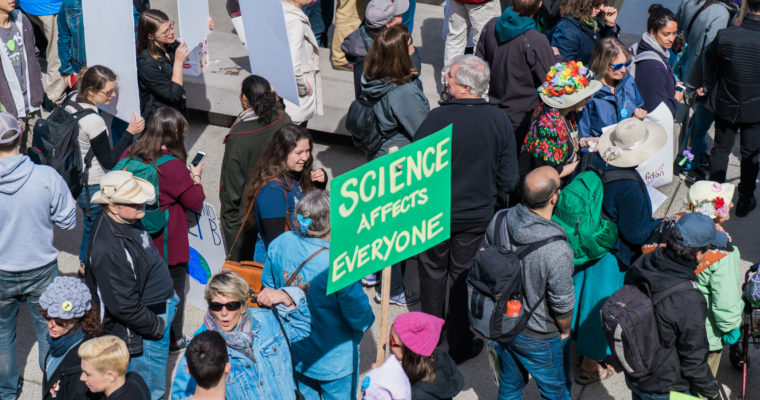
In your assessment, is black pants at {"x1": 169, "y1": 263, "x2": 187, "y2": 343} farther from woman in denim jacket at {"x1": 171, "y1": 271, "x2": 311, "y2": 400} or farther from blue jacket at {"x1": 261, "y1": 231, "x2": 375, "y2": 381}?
woman in denim jacket at {"x1": 171, "y1": 271, "x2": 311, "y2": 400}

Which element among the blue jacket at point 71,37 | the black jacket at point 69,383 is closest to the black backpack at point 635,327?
the black jacket at point 69,383

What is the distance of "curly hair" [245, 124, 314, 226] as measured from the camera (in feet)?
16.1

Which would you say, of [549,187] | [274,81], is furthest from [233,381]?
[274,81]

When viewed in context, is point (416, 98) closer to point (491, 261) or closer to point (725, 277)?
point (491, 261)

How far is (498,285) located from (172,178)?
86.8 inches

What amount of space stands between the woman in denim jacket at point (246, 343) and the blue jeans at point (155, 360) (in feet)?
2.80

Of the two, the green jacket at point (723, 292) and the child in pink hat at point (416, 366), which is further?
the green jacket at point (723, 292)

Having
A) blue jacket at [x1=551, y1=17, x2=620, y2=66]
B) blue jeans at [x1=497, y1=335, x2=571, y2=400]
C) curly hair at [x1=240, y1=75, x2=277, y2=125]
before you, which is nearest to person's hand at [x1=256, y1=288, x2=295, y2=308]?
blue jeans at [x1=497, y1=335, x2=571, y2=400]

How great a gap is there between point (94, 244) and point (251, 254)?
1.61 m

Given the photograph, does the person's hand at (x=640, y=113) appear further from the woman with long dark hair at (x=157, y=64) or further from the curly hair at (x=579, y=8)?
the woman with long dark hair at (x=157, y=64)

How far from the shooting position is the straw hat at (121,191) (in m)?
4.19

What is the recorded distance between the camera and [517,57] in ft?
19.7

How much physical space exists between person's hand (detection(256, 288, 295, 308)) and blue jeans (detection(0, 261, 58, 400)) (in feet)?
5.78

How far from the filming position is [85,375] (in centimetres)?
360
